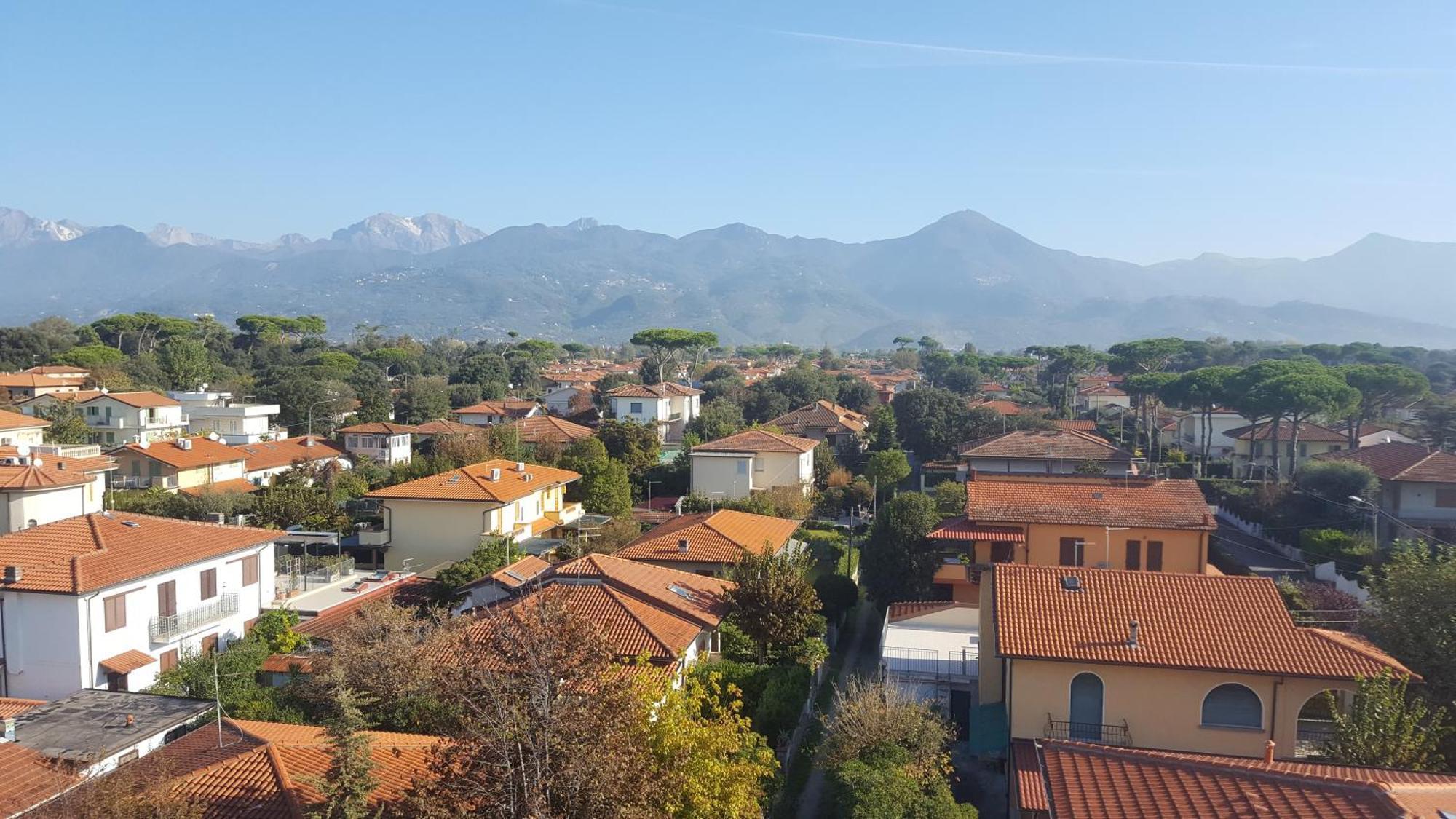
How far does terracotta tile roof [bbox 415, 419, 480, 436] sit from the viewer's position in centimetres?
5036

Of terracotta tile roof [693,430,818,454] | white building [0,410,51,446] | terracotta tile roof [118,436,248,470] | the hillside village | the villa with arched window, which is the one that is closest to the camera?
the hillside village

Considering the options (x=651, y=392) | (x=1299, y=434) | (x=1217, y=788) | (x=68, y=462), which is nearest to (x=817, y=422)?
(x=651, y=392)

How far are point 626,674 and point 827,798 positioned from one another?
20.2 feet

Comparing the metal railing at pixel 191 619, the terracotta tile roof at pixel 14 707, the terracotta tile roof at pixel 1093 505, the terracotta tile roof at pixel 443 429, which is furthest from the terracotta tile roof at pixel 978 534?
the terracotta tile roof at pixel 443 429

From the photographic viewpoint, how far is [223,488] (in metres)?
41.8

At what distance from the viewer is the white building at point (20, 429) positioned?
44875mm

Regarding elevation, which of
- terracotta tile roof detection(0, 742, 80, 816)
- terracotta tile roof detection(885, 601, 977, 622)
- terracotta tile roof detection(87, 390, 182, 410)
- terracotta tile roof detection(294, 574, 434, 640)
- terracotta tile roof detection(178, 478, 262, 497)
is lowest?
terracotta tile roof detection(294, 574, 434, 640)

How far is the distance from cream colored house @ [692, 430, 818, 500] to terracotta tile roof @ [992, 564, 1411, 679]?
2520 cm

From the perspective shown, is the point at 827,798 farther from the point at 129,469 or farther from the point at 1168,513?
the point at 129,469

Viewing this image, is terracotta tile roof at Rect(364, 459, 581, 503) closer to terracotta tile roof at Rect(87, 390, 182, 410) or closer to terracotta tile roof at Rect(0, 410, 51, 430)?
terracotta tile roof at Rect(0, 410, 51, 430)

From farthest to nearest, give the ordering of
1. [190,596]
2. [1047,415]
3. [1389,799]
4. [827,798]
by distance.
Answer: [1047,415]
[190,596]
[827,798]
[1389,799]

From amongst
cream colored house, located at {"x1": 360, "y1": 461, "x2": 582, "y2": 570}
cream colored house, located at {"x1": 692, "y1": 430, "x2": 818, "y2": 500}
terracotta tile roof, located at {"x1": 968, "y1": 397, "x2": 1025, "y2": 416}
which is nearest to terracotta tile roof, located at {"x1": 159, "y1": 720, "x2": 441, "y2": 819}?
cream colored house, located at {"x1": 360, "y1": 461, "x2": 582, "y2": 570}

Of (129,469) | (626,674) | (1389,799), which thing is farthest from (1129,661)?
(129,469)

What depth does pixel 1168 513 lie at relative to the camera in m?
25.6
